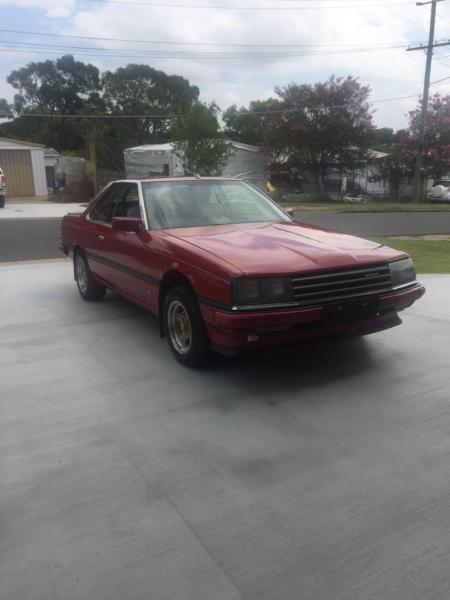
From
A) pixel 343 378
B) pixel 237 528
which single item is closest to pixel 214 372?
pixel 343 378

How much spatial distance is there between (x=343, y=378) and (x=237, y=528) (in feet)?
6.20

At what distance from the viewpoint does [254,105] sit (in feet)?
194

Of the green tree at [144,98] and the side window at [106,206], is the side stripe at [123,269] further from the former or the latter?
the green tree at [144,98]

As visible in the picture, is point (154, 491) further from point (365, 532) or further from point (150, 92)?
point (150, 92)

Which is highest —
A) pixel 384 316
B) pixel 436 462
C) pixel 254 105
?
pixel 254 105

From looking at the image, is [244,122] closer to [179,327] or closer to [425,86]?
[425,86]

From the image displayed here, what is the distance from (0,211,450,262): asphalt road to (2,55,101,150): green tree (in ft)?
161

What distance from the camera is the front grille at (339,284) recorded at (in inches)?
146

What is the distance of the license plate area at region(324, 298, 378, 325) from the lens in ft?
12.4

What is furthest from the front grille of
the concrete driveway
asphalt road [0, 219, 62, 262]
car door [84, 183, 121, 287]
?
asphalt road [0, 219, 62, 262]

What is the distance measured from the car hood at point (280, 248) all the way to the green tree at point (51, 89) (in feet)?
202

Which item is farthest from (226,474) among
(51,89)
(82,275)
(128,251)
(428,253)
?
(51,89)

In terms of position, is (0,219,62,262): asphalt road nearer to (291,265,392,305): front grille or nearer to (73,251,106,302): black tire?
(73,251,106,302): black tire

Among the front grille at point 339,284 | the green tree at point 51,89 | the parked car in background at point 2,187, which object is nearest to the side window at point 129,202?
the front grille at point 339,284
